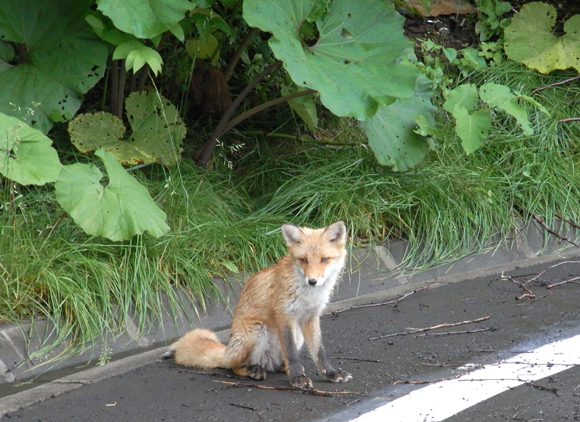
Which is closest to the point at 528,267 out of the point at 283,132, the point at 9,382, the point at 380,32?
the point at 380,32

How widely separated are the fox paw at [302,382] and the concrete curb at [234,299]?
3.08 feet

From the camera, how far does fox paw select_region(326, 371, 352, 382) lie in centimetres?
361

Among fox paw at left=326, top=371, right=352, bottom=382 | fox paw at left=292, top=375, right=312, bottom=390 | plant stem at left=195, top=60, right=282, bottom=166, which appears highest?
plant stem at left=195, top=60, right=282, bottom=166

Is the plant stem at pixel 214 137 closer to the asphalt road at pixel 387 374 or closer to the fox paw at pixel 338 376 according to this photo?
the asphalt road at pixel 387 374

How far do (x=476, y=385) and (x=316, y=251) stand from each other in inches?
41.3

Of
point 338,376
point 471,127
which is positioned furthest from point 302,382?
point 471,127

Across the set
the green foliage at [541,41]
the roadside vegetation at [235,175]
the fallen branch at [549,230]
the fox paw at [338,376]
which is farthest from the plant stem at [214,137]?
the green foliage at [541,41]

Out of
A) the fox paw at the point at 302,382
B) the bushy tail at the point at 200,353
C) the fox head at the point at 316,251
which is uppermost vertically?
the fox head at the point at 316,251

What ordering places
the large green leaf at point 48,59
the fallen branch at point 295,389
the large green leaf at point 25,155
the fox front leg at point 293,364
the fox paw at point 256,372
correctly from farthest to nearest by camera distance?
the large green leaf at point 48,59 < the large green leaf at point 25,155 < the fox paw at point 256,372 < the fox front leg at point 293,364 < the fallen branch at point 295,389

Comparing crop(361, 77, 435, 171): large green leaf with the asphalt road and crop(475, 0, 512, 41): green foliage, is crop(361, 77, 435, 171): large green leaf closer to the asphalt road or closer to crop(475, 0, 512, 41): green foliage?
the asphalt road

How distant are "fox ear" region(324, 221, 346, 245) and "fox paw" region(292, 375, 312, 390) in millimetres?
754

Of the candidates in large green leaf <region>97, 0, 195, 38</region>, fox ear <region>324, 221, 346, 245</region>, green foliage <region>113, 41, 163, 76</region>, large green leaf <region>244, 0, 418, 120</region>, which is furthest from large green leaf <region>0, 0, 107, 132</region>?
fox ear <region>324, 221, 346, 245</region>

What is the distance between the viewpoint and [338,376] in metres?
3.61

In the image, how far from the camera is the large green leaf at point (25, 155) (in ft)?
14.1
